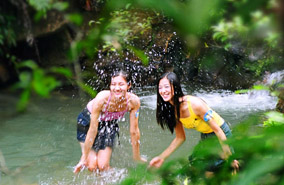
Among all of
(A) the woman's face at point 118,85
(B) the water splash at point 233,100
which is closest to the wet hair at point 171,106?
(A) the woman's face at point 118,85

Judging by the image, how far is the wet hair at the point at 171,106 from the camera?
129 inches

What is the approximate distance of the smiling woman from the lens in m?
3.98

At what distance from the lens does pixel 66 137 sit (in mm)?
5895

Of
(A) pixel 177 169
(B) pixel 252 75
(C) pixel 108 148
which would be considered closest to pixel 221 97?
(B) pixel 252 75

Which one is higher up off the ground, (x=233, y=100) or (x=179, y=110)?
(x=179, y=110)

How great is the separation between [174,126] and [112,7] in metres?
2.87

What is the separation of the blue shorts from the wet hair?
1149 mm

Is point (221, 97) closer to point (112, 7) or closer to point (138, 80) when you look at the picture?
point (138, 80)

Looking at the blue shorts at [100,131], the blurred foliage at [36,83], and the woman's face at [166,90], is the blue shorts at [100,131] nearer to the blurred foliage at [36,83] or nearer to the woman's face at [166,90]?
the woman's face at [166,90]

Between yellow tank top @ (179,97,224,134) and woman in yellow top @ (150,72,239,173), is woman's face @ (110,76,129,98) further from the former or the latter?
yellow tank top @ (179,97,224,134)

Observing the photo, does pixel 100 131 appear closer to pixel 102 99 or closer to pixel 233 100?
pixel 102 99

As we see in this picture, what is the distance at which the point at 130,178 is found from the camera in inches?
30.7

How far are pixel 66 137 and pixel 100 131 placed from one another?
1.58 meters

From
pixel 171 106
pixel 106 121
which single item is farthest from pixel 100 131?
pixel 171 106
